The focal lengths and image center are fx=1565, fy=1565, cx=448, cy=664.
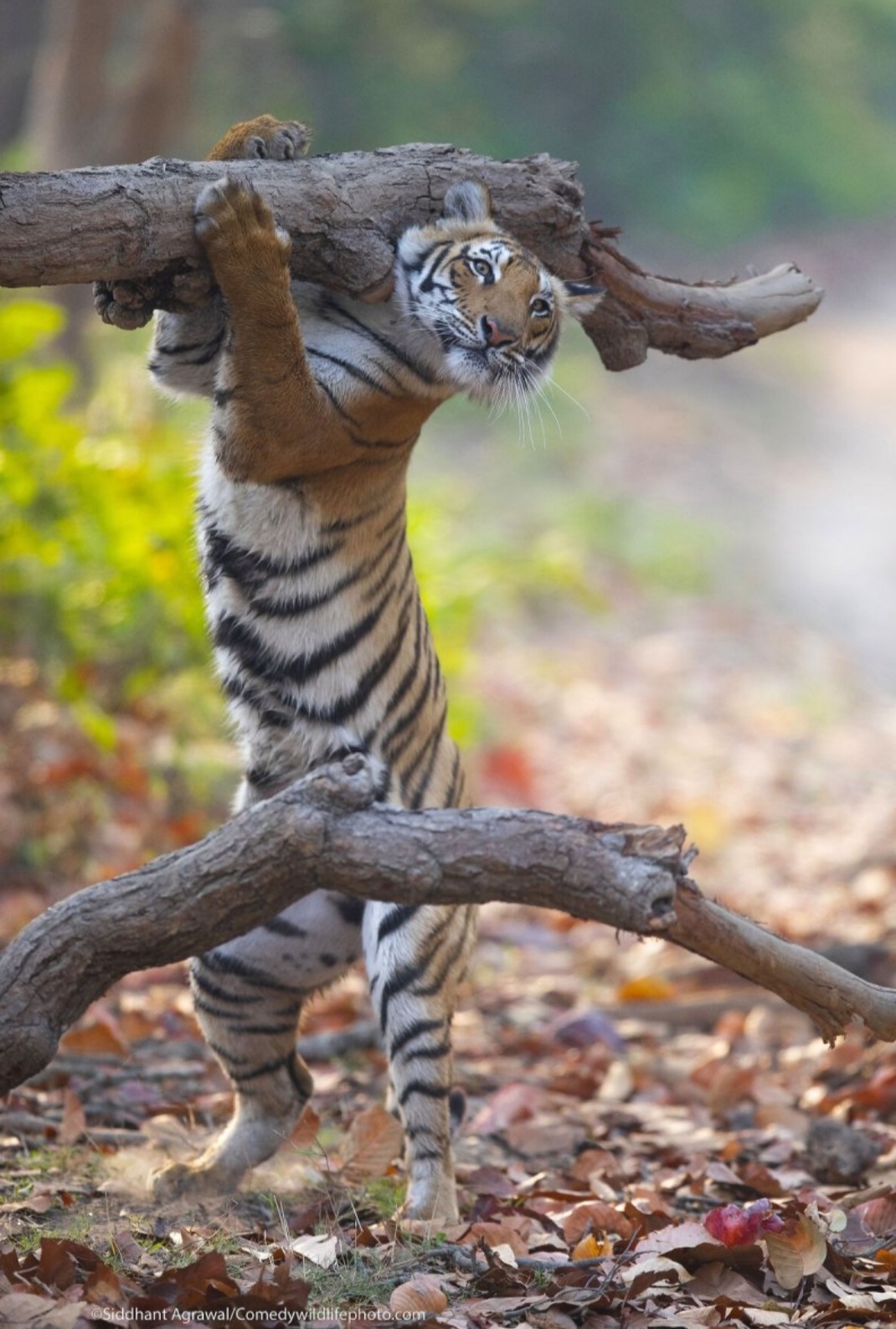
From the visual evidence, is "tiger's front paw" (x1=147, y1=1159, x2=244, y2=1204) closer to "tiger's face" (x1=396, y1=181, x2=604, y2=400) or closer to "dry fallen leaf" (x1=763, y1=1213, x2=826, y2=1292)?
"dry fallen leaf" (x1=763, y1=1213, x2=826, y2=1292)

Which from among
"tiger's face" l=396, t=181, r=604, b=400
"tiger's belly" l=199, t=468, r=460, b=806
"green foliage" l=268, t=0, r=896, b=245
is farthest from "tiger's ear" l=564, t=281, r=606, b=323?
"green foliage" l=268, t=0, r=896, b=245

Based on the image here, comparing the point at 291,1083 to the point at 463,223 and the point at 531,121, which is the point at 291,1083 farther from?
the point at 531,121

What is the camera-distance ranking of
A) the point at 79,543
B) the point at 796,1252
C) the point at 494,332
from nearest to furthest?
the point at 796,1252, the point at 494,332, the point at 79,543

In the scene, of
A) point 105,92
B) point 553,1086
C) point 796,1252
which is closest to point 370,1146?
point 553,1086

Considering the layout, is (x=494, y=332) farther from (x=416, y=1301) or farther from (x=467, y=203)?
(x=416, y=1301)

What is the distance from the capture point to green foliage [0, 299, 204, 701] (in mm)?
5652

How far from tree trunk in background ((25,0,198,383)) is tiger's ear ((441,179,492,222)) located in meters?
6.70

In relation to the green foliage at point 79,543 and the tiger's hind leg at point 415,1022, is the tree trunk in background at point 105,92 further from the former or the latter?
the tiger's hind leg at point 415,1022

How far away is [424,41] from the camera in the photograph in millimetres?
17484

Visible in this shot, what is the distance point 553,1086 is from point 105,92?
803 centimetres

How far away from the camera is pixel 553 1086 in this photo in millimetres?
4836

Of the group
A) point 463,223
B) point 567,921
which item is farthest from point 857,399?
point 463,223

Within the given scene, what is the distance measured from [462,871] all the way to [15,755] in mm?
3534

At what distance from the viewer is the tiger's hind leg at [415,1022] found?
3602 mm
